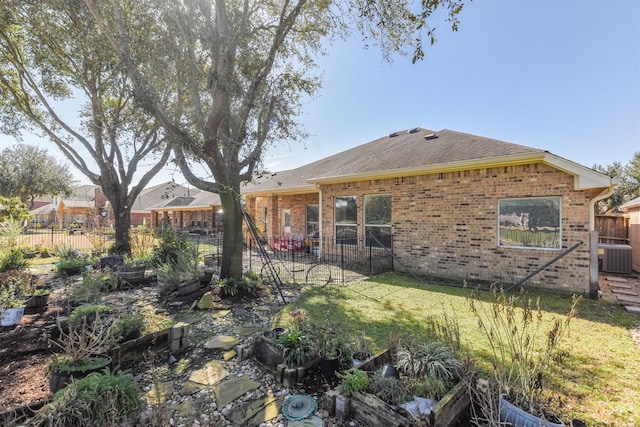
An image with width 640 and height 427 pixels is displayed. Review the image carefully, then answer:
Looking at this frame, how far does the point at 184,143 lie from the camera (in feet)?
20.0

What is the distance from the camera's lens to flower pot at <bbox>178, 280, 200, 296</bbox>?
20.9ft

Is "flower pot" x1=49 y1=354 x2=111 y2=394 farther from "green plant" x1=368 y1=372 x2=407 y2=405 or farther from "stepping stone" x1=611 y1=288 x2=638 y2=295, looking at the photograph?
"stepping stone" x1=611 y1=288 x2=638 y2=295

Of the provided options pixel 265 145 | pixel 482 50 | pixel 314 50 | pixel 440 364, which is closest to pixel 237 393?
pixel 440 364

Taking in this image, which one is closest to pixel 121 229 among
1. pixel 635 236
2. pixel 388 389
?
pixel 388 389

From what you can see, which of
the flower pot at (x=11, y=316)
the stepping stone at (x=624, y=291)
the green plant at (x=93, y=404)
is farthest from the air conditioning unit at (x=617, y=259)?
the flower pot at (x=11, y=316)

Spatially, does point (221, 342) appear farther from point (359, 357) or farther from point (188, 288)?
point (188, 288)

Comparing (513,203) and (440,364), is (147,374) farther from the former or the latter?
(513,203)

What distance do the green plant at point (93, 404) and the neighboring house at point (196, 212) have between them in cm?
2034

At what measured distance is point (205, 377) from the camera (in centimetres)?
340

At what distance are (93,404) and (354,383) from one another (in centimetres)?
216

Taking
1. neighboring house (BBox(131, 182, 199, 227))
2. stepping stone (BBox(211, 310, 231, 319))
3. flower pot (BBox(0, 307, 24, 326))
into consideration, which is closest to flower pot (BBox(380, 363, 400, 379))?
stepping stone (BBox(211, 310, 231, 319))

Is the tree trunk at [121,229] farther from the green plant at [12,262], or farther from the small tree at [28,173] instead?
the small tree at [28,173]

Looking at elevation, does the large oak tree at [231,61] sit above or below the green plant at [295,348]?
above

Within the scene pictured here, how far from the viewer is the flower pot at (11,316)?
15.2 ft
